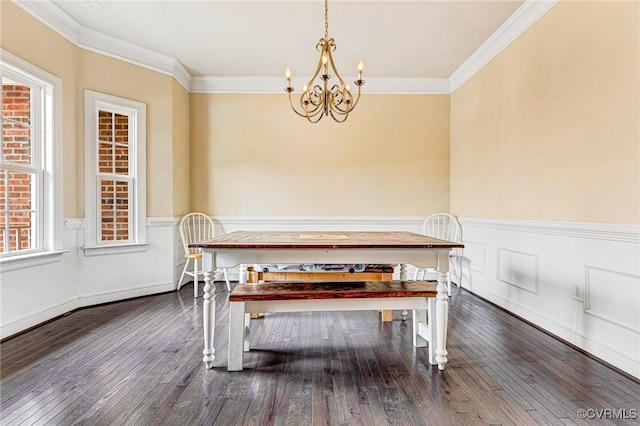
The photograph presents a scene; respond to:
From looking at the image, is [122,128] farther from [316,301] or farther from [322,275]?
[316,301]

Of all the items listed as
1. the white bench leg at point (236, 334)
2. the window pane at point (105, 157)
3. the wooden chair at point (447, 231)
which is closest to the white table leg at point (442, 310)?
the white bench leg at point (236, 334)

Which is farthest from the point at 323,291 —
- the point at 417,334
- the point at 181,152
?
the point at 181,152

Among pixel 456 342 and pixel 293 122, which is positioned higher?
pixel 293 122

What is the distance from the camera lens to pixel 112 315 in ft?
10.4

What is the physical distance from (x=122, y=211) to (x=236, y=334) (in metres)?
2.59

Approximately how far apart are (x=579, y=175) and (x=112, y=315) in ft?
13.8

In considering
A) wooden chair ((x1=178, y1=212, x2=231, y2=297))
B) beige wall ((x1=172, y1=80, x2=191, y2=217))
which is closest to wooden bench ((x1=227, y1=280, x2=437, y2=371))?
wooden chair ((x1=178, y1=212, x2=231, y2=297))

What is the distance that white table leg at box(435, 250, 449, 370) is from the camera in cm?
207

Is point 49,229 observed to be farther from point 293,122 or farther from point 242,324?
point 293,122

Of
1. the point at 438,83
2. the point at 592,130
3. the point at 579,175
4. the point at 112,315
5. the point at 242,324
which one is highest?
the point at 438,83

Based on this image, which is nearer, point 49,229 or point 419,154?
point 49,229

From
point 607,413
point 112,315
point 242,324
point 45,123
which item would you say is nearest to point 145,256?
point 112,315

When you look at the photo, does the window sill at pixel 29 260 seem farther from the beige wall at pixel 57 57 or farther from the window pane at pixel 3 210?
the beige wall at pixel 57 57

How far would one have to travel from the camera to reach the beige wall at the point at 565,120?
2.05 meters
